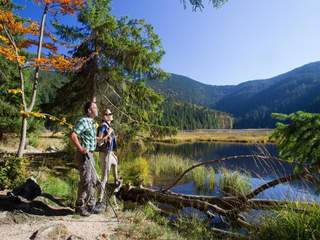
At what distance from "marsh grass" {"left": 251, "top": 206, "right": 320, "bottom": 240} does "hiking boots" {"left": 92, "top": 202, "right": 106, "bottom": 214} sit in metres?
3.07

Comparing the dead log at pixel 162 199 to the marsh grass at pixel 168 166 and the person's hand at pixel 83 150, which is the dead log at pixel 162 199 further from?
the marsh grass at pixel 168 166

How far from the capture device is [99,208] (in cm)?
672

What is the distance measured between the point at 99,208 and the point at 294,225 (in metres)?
3.62

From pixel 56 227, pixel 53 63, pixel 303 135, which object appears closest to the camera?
pixel 56 227

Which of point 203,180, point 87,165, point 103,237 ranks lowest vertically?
point 203,180

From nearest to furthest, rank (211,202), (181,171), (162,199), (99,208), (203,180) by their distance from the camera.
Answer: (99,208)
(211,202)
(162,199)
(203,180)
(181,171)

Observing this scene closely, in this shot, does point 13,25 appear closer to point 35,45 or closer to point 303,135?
point 35,45

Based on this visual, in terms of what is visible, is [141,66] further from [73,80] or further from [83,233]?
[83,233]

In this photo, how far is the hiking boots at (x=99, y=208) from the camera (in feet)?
21.8

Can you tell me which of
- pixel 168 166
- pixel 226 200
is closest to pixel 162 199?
pixel 226 200

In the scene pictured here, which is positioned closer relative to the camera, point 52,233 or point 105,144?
point 52,233

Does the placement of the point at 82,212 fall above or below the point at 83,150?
below

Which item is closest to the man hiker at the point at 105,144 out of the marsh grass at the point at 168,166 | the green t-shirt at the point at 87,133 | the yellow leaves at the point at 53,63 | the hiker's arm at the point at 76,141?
the green t-shirt at the point at 87,133

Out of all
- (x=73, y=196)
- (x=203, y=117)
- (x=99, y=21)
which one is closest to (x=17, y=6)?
(x=99, y=21)
